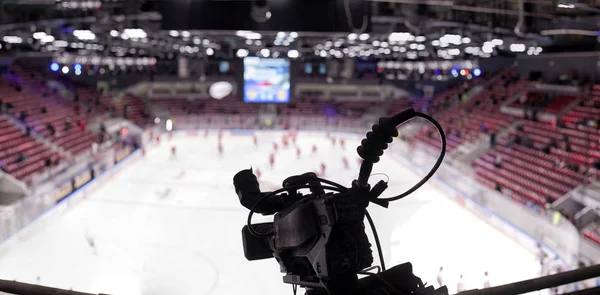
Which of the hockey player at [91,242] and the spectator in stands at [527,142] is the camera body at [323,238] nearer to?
the hockey player at [91,242]

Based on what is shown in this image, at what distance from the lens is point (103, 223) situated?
12.3 metres

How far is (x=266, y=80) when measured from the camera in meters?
22.7

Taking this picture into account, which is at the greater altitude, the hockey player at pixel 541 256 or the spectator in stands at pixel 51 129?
the spectator in stands at pixel 51 129

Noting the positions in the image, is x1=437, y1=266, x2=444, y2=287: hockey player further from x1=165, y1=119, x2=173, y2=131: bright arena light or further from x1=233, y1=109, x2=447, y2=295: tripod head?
x1=165, y1=119, x2=173, y2=131: bright arena light

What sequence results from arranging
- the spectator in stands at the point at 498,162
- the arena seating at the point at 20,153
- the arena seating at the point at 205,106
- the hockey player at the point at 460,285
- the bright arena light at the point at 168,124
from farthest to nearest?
the arena seating at the point at 205,106 → the bright arena light at the point at 168,124 → the spectator in stands at the point at 498,162 → the arena seating at the point at 20,153 → the hockey player at the point at 460,285

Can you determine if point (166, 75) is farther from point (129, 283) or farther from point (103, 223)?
point (129, 283)

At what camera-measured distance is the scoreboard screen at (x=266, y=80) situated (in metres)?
22.5

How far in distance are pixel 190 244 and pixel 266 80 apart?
42.7 ft

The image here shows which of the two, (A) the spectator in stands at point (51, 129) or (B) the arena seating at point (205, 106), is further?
(B) the arena seating at point (205, 106)

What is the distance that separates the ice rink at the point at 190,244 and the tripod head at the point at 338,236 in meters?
6.75

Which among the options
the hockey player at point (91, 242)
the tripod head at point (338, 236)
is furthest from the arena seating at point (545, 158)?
the tripod head at point (338, 236)

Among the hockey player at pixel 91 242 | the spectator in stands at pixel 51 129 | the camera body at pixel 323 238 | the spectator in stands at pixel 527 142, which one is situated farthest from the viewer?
the spectator in stands at pixel 51 129

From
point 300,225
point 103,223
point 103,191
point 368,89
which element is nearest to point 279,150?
point 103,191

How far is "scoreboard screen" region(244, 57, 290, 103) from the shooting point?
22.5 meters
